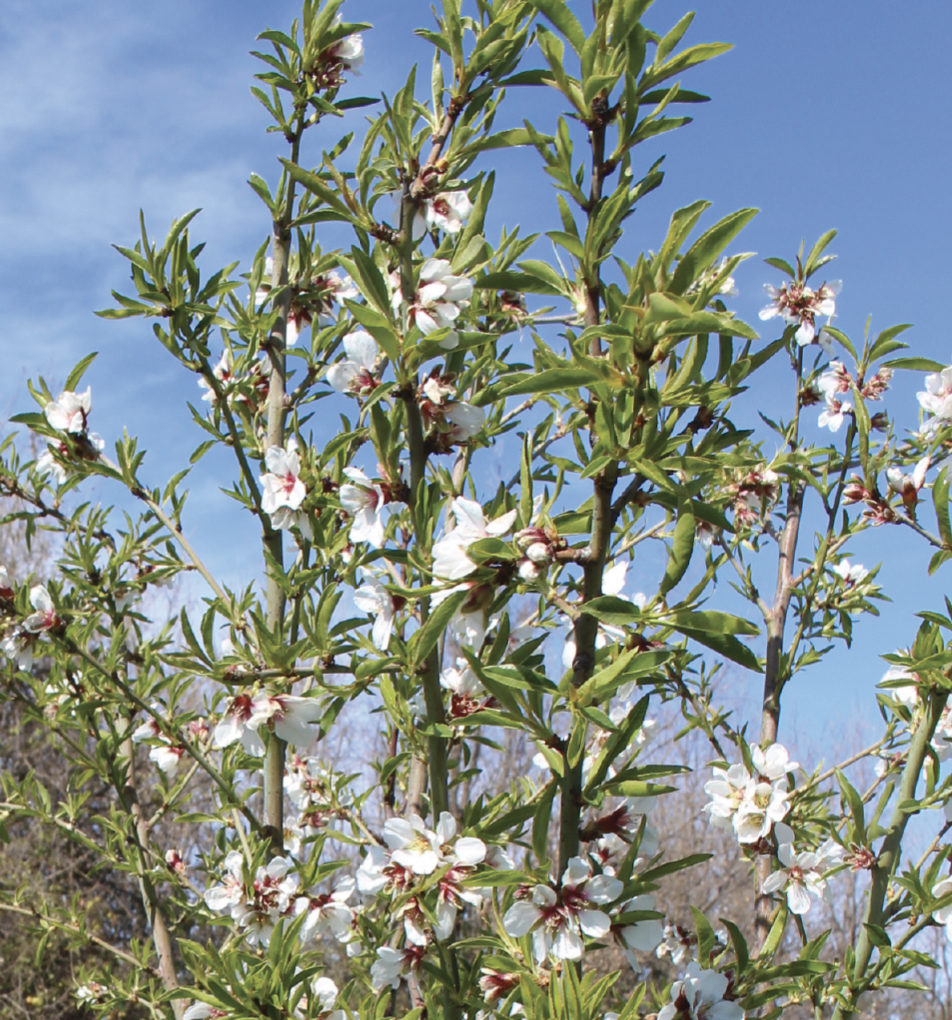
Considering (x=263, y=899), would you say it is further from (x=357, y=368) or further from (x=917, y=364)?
(x=917, y=364)

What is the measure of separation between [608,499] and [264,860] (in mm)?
1129

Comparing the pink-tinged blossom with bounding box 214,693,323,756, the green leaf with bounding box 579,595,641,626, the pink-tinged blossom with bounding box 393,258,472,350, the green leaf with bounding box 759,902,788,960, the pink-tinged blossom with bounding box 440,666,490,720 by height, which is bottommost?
the green leaf with bounding box 759,902,788,960

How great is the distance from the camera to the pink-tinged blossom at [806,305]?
2.32 m

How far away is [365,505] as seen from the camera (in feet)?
3.91

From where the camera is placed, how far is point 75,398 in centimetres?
181

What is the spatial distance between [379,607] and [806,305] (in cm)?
160

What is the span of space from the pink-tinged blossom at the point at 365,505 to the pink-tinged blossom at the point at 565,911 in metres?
0.45

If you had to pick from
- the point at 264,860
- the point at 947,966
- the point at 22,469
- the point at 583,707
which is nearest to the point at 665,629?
the point at 583,707

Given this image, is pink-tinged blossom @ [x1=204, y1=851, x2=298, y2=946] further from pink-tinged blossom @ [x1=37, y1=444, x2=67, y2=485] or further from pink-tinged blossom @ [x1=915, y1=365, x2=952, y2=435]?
pink-tinged blossom @ [x1=915, y1=365, x2=952, y2=435]

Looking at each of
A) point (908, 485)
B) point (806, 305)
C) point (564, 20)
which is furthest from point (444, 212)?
point (806, 305)

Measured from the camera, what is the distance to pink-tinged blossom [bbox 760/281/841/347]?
232 centimetres

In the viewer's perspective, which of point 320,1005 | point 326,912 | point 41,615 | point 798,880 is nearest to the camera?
point 320,1005

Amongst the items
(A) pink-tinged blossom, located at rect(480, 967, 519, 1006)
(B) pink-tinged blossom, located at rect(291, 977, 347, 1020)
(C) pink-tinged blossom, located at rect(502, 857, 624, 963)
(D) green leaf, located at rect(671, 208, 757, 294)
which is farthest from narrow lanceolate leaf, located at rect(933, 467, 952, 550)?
(B) pink-tinged blossom, located at rect(291, 977, 347, 1020)

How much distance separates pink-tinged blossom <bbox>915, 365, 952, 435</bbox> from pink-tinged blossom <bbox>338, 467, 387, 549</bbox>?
103 centimetres
